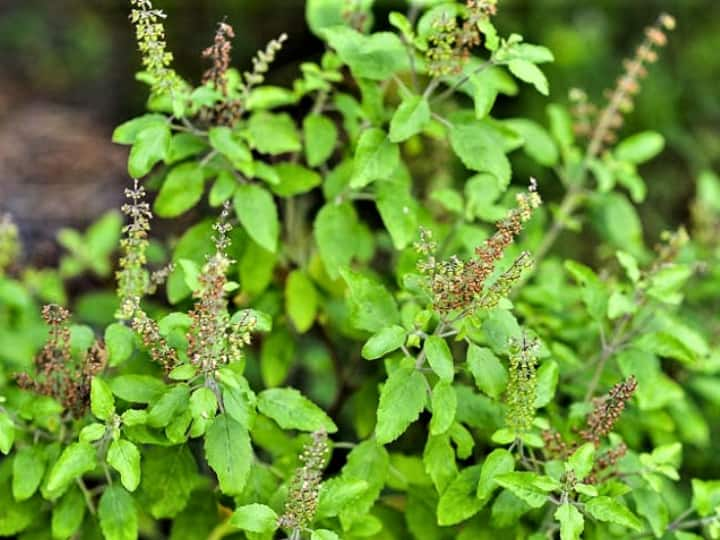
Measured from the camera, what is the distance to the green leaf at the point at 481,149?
199 cm

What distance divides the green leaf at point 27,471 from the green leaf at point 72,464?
146mm

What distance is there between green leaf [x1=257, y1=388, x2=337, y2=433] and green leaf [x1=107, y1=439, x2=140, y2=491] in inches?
9.6

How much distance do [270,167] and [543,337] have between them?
72 cm

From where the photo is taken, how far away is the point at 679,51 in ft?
16.3

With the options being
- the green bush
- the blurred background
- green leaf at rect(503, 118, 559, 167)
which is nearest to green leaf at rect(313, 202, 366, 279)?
the green bush

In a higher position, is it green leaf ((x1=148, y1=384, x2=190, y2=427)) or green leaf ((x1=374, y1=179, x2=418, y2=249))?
green leaf ((x1=374, y1=179, x2=418, y2=249))

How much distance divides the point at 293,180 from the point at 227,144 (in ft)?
0.76

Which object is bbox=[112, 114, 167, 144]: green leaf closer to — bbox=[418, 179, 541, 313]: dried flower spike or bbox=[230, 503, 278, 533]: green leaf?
bbox=[418, 179, 541, 313]: dried flower spike

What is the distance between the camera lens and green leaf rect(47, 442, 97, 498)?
1.68 meters

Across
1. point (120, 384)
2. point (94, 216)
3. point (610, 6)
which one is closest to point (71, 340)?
point (120, 384)

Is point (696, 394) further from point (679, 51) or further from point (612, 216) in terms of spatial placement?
point (679, 51)

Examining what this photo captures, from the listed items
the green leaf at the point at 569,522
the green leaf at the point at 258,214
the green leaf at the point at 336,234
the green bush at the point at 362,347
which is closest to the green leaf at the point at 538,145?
the green bush at the point at 362,347

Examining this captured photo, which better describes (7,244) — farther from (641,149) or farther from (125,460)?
(641,149)

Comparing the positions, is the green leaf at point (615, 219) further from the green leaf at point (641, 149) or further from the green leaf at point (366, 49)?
the green leaf at point (366, 49)
